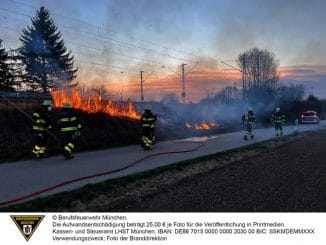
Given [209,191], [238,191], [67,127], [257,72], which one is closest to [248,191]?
[238,191]

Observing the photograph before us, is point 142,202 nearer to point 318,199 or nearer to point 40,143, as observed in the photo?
point 318,199

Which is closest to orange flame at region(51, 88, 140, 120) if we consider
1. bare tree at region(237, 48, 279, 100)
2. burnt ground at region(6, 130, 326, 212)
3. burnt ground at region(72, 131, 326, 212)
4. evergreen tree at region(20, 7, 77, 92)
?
evergreen tree at region(20, 7, 77, 92)

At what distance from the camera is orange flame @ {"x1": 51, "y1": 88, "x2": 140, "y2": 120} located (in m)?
23.0

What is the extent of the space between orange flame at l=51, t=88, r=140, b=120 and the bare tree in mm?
33255

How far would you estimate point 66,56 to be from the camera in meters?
48.0

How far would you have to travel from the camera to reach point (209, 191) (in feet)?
30.9

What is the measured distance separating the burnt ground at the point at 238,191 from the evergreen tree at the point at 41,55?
20.7 metres

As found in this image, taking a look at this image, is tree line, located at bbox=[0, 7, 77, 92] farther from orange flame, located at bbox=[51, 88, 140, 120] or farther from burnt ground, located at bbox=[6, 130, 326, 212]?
burnt ground, located at bbox=[6, 130, 326, 212]

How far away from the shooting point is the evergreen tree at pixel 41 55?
33.9 m

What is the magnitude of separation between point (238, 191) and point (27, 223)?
16.0ft

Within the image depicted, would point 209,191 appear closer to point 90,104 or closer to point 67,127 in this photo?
point 67,127

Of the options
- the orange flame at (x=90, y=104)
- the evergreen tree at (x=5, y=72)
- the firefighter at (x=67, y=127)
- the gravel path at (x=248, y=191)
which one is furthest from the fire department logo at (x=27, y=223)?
the evergreen tree at (x=5, y=72)

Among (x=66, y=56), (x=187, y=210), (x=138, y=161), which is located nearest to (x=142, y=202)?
(x=187, y=210)

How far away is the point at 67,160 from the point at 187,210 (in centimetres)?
692
